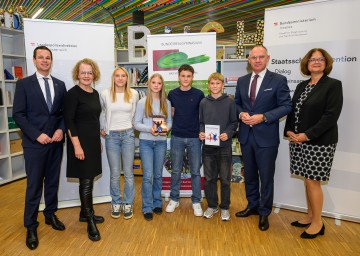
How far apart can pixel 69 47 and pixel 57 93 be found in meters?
0.88

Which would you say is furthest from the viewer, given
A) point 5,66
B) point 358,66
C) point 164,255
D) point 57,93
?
point 5,66

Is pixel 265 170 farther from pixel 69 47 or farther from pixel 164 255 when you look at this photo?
pixel 69 47

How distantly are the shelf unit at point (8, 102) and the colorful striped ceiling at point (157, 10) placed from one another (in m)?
1.62

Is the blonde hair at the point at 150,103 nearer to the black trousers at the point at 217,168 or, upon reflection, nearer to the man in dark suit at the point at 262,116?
the black trousers at the point at 217,168

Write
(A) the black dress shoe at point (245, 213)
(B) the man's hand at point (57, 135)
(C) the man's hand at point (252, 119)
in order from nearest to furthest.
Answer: (B) the man's hand at point (57, 135)
(C) the man's hand at point (252, 119)
(A) the black dress shoe at point (245, 213)

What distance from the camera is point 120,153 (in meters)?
3.11

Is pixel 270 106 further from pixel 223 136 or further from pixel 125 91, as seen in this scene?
pixel 125 91

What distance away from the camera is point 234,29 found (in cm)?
855

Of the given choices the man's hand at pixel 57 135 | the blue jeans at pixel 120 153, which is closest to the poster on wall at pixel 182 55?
the blue jeans at pixel 120 153

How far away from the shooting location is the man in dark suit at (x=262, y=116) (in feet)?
9.14

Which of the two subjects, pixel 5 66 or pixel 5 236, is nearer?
pixel 5 236

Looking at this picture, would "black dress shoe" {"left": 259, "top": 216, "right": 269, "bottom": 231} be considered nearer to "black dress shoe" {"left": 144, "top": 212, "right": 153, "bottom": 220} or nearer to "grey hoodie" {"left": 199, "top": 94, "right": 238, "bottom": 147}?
"grey hoodie" {"left": 199, "top": 94, "right": 238, "bottom": 147}

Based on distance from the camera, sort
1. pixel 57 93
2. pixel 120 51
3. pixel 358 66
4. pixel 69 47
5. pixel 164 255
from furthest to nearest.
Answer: pixel 120 51 → pixel 69 47 → pixel 358 66 → pixel 57 93 → pixel 164 255

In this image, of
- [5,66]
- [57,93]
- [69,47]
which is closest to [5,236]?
[57,93]
